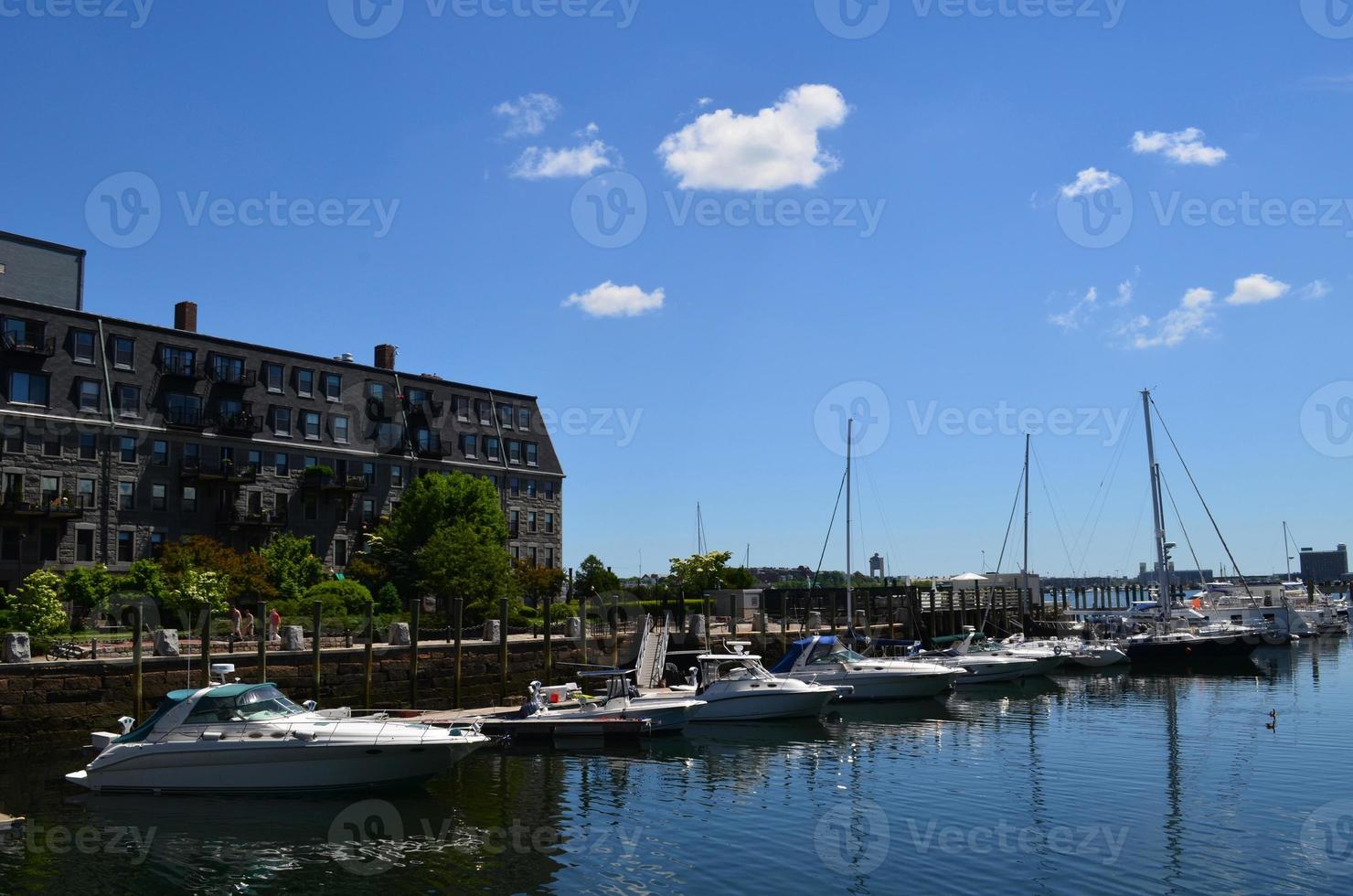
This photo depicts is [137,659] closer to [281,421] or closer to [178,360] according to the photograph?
[178,360]

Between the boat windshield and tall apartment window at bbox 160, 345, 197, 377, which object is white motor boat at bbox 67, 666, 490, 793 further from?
tall apartment window at bbox 160, 345, 197, 377

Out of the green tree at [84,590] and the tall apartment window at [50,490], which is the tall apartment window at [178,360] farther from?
the green tree at [84,590]

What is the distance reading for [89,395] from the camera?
56.9 m

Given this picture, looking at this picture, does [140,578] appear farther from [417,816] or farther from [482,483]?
[417,816]

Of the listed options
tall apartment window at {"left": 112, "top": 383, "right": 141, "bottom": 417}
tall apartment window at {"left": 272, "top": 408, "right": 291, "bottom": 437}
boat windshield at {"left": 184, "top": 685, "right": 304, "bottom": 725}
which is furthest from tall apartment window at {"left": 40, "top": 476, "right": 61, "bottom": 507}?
boat windshield at {"left": 184, "top": 685, "right": 304, "bottom": 725}

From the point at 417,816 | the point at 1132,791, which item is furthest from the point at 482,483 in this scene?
the point at 1132,791

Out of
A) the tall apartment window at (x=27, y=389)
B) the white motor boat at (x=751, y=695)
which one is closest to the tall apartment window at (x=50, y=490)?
the tall apartment window at (x=27, y=389)

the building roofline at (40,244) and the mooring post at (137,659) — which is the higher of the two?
the building roofline at (40,244)

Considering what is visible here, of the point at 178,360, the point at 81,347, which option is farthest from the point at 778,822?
the point at 178,360

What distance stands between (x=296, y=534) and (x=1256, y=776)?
5458 centimetres

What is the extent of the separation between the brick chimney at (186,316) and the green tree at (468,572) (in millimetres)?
22438

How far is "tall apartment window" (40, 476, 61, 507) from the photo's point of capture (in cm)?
5412

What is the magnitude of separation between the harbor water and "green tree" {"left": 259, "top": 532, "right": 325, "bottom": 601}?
27.0 m

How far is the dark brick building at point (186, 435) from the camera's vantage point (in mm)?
54562
